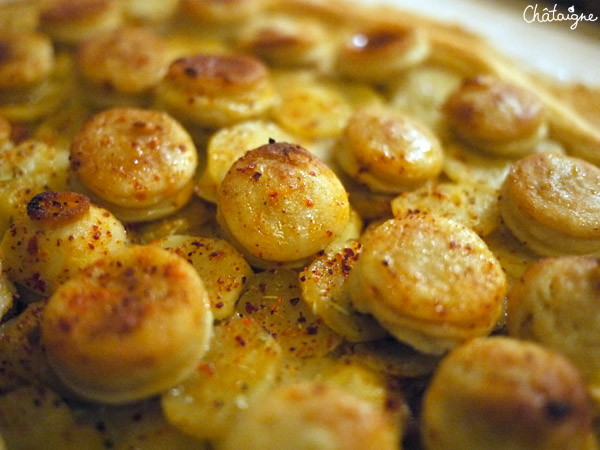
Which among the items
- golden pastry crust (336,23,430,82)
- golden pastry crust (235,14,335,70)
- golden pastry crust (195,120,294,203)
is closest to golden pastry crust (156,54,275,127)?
golden pastry crust (195,120,294,203)

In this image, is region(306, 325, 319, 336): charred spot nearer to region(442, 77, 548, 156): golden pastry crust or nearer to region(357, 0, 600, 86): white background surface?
region(442, 77, 548, 156): golden pastry crust

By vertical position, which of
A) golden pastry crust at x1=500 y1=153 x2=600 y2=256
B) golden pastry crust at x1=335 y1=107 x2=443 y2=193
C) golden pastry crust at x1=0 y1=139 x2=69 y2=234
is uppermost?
golden pastry crust at x1=500 y1=153 x2=600 y2=256

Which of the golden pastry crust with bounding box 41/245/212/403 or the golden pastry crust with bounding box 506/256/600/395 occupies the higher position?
the golden pastry crust with bounding box 506/256/600/395

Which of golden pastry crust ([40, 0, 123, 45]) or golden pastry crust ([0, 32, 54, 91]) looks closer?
golden pastry crust ([0, 32, 54, 91])

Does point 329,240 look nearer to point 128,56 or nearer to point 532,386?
point 532,386

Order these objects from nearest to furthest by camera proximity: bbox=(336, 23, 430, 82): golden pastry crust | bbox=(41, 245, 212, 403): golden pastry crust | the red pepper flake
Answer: bbox=(41, 245, 212, 403): golden pastry crust < the red pepper flake < bbox=(336, 23, 430, 82): golden pastry crust

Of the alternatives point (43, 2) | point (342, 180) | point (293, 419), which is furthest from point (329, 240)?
point (43, 2)

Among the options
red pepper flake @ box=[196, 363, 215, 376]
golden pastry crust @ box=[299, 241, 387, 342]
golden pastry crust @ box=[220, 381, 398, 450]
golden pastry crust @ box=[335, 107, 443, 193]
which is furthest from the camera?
golden pastry crust @ box=[335, 107, 443, 193]

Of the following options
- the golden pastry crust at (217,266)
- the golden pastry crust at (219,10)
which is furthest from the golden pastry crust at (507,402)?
the golden pastry crust at (219,10)
